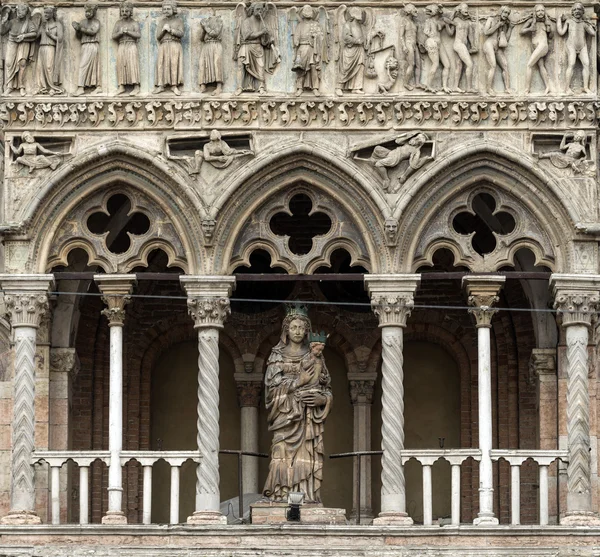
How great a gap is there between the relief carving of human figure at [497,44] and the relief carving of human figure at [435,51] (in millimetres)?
474

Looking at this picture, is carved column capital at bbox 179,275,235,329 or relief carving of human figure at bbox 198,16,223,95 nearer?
carved column capital at bbox 179,275,235,329

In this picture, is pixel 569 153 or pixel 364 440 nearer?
pixel 569 153

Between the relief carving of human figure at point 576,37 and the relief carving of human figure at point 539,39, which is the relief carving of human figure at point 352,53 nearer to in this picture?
the relief carving of human figure at point 539,39

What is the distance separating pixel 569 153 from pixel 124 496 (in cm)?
714

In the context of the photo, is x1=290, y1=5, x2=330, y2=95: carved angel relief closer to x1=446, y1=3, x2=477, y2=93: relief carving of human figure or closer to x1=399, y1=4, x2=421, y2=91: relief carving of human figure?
x1=399, y1=4, x2=421, y2=91: relief carving of human figure

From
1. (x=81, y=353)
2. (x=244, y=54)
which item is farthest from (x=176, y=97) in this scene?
(x=81, y=353)

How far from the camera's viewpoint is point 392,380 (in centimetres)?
3438

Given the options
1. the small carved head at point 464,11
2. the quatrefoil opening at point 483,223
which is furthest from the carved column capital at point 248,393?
the small carved head at point 464,11

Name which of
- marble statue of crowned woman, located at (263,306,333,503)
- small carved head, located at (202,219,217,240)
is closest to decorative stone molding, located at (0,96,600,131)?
small carved head, located at (202,219,217,240)

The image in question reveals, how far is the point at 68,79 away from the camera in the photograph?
34.8 m

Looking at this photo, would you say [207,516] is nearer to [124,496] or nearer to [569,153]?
[124,496]

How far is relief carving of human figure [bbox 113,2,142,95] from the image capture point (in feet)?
114

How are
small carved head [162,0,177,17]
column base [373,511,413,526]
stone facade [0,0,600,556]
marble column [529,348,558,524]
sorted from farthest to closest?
1. marble column [529,348,558,524]
2. small carved head [162,0,177,17]
3. stone facade [0,0,600,556]
4. column base [373,511,413,526]

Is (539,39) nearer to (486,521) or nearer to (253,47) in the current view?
(253,47)
